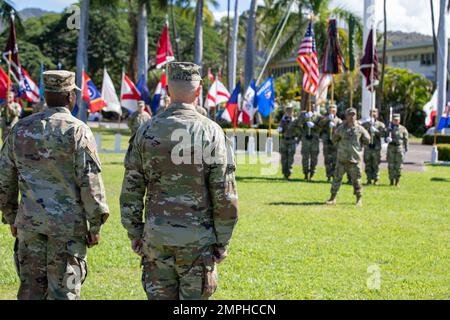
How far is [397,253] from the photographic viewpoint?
871 centimetres

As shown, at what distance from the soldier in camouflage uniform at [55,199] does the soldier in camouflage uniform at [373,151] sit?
1331 cm

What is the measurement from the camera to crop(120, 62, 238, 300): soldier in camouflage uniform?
13.9 ft

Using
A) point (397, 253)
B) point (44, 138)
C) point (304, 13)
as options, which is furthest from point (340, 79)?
point (44, 138)

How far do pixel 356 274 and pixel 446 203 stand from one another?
7073mm

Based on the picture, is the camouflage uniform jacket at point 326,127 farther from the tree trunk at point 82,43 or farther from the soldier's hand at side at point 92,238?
the tree trunk at point 82,43

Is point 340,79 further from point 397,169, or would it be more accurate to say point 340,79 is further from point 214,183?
point 214,183

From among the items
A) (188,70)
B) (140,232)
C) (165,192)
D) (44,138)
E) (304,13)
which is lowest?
(140,232)

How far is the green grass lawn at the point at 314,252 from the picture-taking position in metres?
6.76

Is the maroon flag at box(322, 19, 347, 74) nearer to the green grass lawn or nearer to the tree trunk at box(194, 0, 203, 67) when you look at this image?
the green grass lawn

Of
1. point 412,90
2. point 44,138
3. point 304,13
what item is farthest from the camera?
point 412,90

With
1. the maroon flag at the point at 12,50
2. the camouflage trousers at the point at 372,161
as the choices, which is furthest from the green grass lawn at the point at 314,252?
the maroon flag at the point at 12,50

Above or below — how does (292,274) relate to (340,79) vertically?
below

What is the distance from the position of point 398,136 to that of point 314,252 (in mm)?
9709

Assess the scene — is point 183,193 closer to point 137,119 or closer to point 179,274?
point 179,274
